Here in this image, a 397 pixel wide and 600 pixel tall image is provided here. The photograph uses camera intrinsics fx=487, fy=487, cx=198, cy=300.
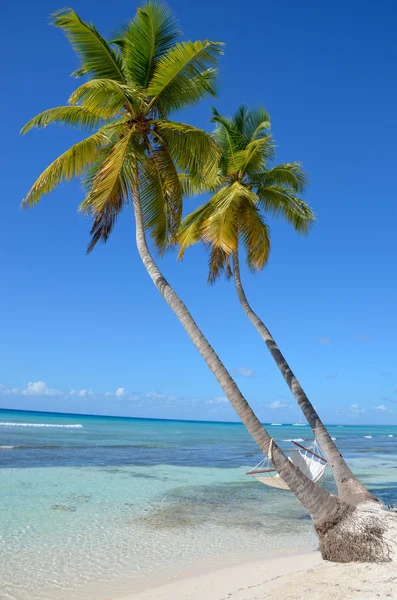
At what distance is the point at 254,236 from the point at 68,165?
3951 mm

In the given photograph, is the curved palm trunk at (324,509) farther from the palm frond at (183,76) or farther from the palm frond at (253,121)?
the palm frond at (253,121)

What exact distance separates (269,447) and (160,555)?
2.98 meters

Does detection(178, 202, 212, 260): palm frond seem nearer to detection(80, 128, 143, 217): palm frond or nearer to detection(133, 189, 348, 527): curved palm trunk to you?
detection(80, 128, 143, 217): palm frond

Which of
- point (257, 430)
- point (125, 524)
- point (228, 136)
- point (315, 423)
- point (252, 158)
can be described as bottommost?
point (125, 524)

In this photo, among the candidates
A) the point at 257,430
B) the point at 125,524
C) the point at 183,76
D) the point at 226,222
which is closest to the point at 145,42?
the point at 183,76

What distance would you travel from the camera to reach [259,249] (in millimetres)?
10219

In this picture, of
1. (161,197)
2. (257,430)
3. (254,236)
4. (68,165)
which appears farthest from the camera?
(254,236)

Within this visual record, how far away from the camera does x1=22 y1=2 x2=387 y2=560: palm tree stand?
7.36 meters

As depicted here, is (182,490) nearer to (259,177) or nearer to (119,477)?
(119,477)

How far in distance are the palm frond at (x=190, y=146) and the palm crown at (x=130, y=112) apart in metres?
0.02

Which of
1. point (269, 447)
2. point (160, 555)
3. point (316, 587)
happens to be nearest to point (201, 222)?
point (269, 447)

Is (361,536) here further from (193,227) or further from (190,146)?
(193,227)

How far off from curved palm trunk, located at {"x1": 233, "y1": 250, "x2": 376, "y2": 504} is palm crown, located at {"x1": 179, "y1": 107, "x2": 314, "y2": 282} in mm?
846

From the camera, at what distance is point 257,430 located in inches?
237
